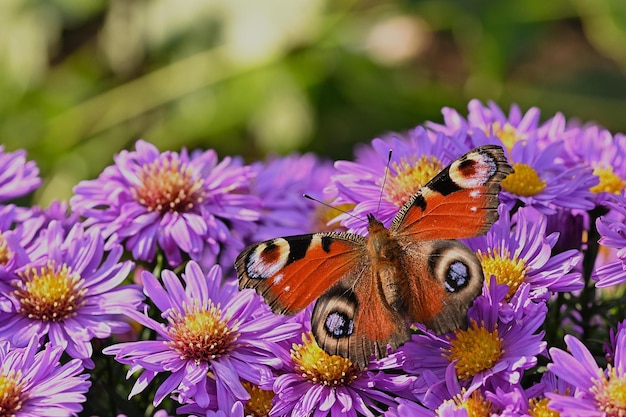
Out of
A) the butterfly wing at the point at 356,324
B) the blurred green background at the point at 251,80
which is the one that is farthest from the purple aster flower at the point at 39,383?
the blurred green background at the point at 251,80

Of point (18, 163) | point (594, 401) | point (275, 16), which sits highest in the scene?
point (275, 16)

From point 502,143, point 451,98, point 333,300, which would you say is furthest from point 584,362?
point 451,98

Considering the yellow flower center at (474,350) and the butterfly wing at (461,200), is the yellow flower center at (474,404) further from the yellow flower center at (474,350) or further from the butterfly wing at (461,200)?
the butterfly wing at (461,200)

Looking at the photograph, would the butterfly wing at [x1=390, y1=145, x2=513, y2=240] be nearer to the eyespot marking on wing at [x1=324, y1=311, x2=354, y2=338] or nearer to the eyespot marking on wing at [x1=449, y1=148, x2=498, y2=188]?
the eyespot marking on wing at [x1=449, y1=148, x2=498, y2=188]

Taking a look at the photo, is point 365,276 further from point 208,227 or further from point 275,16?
point 275,16

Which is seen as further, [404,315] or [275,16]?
[275,16]

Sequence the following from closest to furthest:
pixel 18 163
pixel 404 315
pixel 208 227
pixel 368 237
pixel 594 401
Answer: pixel 594 401 < pixel 404 315 < pixel 368 237 < pixel 208 227 < pixel 18 163

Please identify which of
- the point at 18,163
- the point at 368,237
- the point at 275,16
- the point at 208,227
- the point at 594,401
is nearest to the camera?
the point at 594,401
